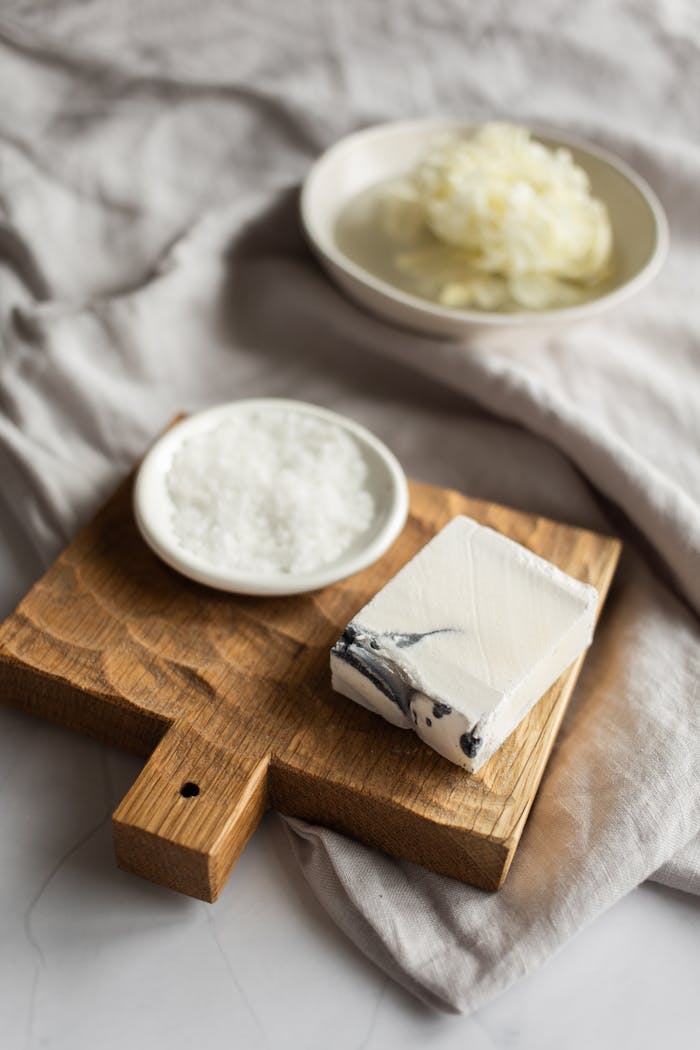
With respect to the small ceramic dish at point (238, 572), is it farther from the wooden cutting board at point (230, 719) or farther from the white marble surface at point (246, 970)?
the white marble surface at point (246, 970)

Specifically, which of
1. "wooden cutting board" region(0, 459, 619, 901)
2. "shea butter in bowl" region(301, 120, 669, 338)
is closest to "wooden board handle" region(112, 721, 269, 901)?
"wooden cutting board" region(0, 459, 619, 901)

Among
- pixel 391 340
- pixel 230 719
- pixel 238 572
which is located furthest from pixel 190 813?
pixel 391 340

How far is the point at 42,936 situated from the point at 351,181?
41.8 inches

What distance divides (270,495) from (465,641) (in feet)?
0.88

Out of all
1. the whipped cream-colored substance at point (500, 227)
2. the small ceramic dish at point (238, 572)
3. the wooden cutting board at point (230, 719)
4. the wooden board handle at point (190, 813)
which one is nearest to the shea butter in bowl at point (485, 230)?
the whipped cream-colored substance at point (500, 227)

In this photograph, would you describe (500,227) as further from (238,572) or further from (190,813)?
(190,813)

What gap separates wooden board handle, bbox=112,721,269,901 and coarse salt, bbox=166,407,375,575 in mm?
188

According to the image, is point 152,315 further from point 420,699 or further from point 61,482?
point 420,699

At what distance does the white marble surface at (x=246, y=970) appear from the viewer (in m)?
0.81

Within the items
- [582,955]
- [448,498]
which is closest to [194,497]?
[448,498]

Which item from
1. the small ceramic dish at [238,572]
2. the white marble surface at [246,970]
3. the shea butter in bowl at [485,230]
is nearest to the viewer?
the white marble surface at [246,970]

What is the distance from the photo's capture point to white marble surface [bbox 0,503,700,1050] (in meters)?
0.81

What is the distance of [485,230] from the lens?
1.31 metres

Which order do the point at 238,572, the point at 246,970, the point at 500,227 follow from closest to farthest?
the point at 246,970, the point at 238,572, the point at 500,227
